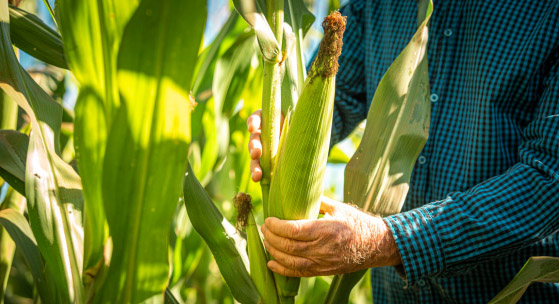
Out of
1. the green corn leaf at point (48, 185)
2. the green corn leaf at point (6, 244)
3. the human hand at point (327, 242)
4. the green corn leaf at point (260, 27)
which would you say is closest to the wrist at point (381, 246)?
the human hand at point (327, 242)

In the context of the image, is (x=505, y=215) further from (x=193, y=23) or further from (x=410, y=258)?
(x=193, y=23)

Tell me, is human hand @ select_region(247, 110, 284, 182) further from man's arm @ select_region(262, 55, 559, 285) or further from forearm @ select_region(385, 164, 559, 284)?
forearm @ select_region(385, 164, 559, 284)

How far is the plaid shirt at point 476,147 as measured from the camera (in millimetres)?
760

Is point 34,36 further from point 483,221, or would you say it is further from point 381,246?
point 483,221

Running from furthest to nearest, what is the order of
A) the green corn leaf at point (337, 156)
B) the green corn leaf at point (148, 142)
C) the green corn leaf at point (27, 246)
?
the green corn leaf at point (337, 156) < the green corn leaf at point (27, 246) < the green corn leaf at point (148, 142)

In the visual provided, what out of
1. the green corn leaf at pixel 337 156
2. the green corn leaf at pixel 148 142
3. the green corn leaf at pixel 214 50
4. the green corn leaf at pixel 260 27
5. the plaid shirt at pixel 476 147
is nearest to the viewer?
the green corn leaf at pixel 148 142

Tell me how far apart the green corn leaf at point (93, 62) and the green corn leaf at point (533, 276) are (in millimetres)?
578

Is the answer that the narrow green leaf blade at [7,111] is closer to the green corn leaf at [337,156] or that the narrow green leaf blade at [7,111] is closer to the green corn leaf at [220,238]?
the green corn leaf at [220,238]

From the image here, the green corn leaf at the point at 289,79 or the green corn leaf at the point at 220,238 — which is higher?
the green corn leaf at the point at 289,79

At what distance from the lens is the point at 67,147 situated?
101 cm

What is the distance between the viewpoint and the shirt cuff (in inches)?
28.4

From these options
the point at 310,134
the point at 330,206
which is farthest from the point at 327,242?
the point at 310,134

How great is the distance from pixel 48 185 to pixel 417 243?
22.9 inches

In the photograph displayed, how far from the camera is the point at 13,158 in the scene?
2.06ft
